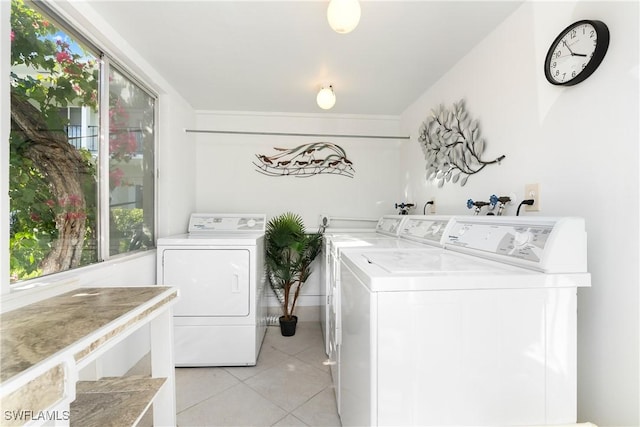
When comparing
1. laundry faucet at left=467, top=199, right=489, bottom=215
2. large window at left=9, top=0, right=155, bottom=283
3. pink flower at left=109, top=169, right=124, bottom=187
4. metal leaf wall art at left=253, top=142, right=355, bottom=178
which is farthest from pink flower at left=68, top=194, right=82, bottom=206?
laundry faucet at left=467, top=199, right=489, bottom=215

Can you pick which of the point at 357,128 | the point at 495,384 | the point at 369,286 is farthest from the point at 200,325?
the point at 357,128

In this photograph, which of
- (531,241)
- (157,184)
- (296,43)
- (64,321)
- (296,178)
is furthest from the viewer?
(296,178)

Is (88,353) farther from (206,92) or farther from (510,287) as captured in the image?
(206,92)

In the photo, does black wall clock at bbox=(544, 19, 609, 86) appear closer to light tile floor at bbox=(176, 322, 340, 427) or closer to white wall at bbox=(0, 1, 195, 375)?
light tile floor at bbox=(176, 322, 340, 427)

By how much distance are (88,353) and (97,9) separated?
187cm

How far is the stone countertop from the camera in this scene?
0.69 m

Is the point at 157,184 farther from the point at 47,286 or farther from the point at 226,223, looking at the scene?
the point at 47,286

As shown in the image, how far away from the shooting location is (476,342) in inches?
37.4

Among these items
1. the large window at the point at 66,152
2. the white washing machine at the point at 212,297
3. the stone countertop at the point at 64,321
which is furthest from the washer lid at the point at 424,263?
the large window at the point at 66,152

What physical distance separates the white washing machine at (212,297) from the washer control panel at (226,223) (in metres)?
0.69

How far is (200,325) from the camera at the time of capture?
7.20 ft

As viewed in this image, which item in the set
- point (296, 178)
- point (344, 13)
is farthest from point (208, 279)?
point (344, 13)

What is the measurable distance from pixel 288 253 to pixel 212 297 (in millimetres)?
937

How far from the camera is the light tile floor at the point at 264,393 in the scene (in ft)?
5.48
